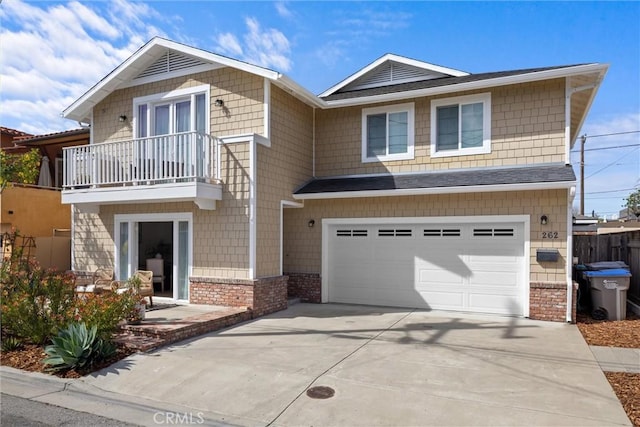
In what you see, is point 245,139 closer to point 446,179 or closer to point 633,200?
point 446,179

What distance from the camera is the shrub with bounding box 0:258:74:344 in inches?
286

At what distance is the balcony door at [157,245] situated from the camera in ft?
35.6

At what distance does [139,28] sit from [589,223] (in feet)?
61.6

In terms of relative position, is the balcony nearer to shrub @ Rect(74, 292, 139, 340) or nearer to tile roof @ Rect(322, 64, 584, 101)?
shrub @ Rect(74, 292, 139, 340)

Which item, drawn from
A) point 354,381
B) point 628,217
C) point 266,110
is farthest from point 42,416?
point 628,217

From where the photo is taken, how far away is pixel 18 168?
1327 cm

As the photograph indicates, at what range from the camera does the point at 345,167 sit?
40.0 ft

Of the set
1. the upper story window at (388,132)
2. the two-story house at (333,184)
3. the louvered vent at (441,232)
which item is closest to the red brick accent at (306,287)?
the two-story house at (333,184)

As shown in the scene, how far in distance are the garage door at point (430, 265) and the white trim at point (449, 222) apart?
0.09 meters

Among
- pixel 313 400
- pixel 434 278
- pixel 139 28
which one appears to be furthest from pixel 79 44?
pixel 434 278

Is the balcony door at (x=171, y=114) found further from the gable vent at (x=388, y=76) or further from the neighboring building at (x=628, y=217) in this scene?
the neighboring building at (x=628, y=217)

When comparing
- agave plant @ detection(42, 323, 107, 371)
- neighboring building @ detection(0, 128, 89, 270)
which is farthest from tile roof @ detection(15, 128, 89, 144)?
agave plant @ detection(42, 323, 107, 371)

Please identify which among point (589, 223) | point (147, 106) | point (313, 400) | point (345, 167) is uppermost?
point (147, 106)

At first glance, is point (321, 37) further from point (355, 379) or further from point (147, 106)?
point (355, 379)
